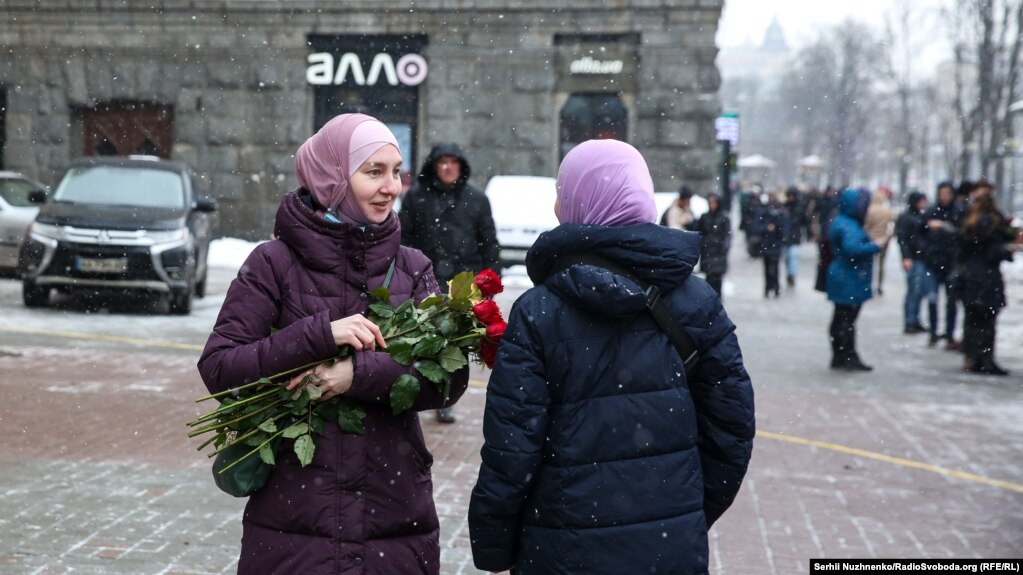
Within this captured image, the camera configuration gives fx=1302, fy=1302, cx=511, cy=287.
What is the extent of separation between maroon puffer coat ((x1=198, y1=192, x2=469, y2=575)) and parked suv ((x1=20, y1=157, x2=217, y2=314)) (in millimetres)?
11650

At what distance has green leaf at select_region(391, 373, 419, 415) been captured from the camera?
10.6 feet

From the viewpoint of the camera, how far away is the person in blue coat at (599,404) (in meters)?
3.04

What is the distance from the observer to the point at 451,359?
3.36 metres

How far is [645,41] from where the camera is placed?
2367 cm

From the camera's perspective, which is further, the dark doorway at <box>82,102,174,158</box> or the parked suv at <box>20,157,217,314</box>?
the dark doorway at <box>82,102,174,158</box>

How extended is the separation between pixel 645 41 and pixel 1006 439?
15458 mm

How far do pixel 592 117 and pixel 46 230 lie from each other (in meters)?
11.9

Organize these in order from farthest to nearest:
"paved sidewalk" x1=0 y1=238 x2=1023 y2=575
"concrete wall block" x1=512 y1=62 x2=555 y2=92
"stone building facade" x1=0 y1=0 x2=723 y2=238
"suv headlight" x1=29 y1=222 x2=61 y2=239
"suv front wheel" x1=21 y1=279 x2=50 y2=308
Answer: "concrete wall block" x1=512 y1=62 x2=555 y2=92, "stone building facade" x1=0 y1=0 x2=723 y2=238, "suv front wheel" x1=21 y1=279 x2=50 y2=308, "suv headlight" x1=29 y1=222 x2=61 y2=239, "paved sidewalk" x1=0 y1=238 x2=1023 y2=575

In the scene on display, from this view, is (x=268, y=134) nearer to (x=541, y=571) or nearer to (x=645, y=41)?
(x=645, y=41)

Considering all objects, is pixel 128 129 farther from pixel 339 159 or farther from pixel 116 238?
pixel 339 159

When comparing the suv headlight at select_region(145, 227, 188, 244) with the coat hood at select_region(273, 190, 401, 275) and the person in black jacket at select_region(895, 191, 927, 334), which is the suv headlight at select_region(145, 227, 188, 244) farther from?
the coat hood at select_region(273, 190, 401, 275)

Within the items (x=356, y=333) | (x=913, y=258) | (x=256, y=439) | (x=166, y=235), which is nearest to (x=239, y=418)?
(x=256, y=439)

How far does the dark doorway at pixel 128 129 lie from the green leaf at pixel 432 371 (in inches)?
903

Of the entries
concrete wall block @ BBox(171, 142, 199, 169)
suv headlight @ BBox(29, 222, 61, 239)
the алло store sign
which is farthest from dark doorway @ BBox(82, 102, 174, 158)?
suv headlight @ BBox(29, 222, 61, 239)
